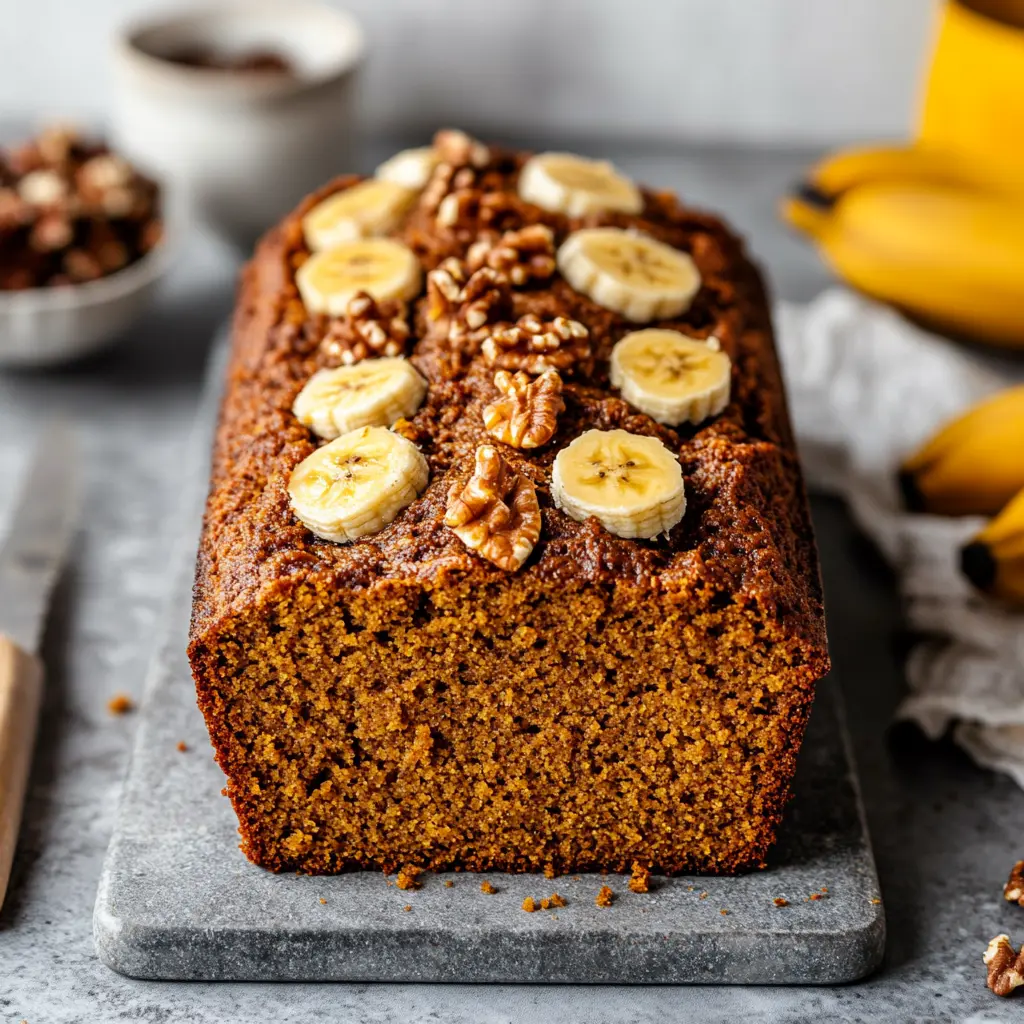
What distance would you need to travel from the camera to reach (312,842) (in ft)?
6.82

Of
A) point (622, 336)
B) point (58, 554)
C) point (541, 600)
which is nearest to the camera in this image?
point (541, 600)

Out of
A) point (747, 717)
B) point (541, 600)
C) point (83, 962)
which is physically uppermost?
point (541, 600)

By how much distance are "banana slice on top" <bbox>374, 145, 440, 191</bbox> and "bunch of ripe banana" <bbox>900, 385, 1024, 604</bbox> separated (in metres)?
1.14

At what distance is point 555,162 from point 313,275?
548mm

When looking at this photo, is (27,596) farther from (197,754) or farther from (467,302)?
(467,302)

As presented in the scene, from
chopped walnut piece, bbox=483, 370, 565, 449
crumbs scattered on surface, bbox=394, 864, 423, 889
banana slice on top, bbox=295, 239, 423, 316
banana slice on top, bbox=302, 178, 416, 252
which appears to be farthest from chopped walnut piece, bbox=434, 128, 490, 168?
crumbs scattered on surface, bbox=394, 864, 423, 889

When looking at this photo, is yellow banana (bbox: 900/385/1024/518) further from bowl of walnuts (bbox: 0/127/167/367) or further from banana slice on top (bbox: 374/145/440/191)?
bowl of walnuts (bbox: 0/127/167/367)

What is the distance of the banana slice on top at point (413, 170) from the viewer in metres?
2.64

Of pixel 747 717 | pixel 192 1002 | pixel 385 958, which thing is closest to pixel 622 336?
pixel 747 717

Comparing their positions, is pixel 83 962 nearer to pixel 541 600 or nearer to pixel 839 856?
→ pixel 541 600

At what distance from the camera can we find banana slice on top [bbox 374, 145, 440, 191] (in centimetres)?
264

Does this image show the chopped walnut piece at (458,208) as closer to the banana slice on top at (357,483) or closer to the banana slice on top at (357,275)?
the banana slice on top at (357,275)

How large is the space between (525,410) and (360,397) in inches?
10.2

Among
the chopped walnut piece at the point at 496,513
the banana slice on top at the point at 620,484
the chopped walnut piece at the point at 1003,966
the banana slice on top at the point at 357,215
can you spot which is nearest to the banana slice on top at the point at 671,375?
the banana slice on top at the point at 620,484
